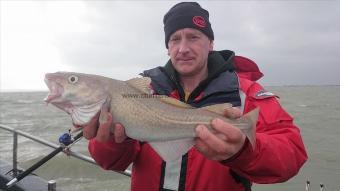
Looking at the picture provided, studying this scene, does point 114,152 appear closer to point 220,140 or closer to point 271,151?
point 220,140

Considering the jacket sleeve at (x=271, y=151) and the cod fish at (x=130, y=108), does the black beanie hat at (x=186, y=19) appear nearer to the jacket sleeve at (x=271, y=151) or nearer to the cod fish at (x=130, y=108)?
the jacket sleeve at (x=271, y=151)

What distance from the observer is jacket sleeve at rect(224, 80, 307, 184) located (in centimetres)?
295

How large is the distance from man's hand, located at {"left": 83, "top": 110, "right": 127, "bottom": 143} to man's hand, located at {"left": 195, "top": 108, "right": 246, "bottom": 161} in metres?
0.68

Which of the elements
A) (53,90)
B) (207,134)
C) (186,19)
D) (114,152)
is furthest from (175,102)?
(186,19)

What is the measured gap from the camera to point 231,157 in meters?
2.92

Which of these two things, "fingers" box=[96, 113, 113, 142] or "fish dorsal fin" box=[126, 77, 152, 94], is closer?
"fingers" box=[96, 113, 113, 142]

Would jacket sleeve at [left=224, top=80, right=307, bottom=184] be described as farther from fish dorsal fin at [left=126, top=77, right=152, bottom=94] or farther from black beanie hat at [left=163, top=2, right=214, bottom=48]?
black beanie hat at [left=163, top=2, right=214, bottom=48]

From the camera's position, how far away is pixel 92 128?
320 centimetres

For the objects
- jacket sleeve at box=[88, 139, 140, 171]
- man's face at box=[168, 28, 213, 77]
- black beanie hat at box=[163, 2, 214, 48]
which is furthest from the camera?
black beanie hat at box=[163, 2, 214, 48]

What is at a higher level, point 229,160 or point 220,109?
point 220,109

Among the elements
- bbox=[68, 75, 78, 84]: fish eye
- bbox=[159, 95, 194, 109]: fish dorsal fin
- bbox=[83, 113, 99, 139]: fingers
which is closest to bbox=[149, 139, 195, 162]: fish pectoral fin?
bbox=[159, 95, 194, 109]: fish dorsal fin

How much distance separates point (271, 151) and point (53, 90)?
190cm

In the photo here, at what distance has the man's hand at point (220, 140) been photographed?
2.79 m

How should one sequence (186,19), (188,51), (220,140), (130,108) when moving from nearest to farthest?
(220,140) → (130,108) → (188,51) → (186,19)
